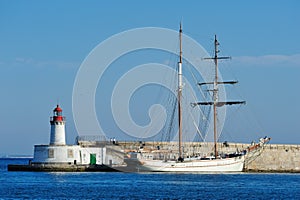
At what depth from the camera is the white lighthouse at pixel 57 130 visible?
6844 centimetres

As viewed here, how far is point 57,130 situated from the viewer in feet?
225

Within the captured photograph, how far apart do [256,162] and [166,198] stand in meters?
29.2

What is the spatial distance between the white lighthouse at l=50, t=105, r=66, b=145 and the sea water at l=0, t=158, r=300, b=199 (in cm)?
305

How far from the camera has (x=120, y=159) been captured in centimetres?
7106

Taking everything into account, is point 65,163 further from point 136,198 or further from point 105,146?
point 136,198

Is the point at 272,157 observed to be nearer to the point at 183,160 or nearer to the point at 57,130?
the point at 183,160

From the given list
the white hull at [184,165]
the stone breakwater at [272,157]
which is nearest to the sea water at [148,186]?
the white hull at [184,165]

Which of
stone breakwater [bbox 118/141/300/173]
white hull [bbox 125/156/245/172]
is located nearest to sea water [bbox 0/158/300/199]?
white hull [bbox 125/156/245/172]

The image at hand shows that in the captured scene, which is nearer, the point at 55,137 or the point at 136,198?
the point at 136,198

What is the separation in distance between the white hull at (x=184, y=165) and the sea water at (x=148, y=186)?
106 centimetres

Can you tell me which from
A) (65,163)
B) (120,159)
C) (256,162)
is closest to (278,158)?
(256,162)

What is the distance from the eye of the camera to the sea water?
47219 millimetres

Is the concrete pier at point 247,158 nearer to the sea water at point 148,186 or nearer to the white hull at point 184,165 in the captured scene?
the sea water at point 148,186

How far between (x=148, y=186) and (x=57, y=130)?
17.4m
